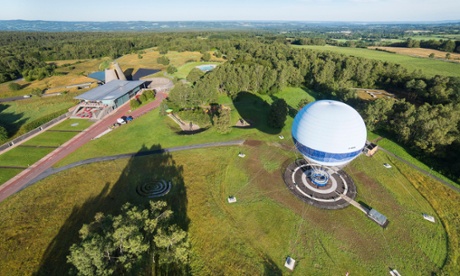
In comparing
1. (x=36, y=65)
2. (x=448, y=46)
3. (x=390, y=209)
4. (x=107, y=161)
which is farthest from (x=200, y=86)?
(x=448, y=46)

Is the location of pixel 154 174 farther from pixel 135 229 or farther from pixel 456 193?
pixel 456 193

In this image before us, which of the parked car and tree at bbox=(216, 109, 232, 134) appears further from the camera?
the parked car

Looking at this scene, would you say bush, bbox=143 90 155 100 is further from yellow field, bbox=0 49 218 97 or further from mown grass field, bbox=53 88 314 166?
yellow field, bbox=0 49 218 97

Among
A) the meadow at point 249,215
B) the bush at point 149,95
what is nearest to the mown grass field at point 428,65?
the meadow at point 249,215

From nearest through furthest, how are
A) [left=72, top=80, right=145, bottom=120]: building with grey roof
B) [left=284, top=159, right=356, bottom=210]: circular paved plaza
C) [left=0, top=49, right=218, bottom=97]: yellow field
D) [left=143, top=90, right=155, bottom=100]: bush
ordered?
[left=284, top=159, right=356, bottom=210]: circular paved plaza < [left=72, top=80, right=145, bottom=120]: building with grey roof < [left=143, top=90, right=155, bottom=100]: bush < [left=0, top=49, right=218, bottom=97]: yellow field

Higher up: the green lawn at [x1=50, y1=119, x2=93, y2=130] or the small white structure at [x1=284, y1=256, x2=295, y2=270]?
the green lawn at [x1=50, y1=119, x2=93, y2=130]

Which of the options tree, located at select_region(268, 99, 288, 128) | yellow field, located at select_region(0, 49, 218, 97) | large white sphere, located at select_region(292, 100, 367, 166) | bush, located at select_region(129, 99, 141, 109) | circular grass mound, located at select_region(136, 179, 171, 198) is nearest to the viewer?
large white sphere, located at select_region(292, 100, 367, 166)

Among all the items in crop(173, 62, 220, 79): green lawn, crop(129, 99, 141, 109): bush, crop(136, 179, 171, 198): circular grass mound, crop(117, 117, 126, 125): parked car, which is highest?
crop(173, 62, 220, 79): green lawn

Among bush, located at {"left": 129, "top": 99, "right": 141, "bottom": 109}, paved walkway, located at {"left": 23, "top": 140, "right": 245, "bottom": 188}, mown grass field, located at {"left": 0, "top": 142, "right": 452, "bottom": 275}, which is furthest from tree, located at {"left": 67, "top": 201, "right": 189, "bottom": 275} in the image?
bush, located at {"left": 129, "top": 99, "right": 141, "bottom": 109}
